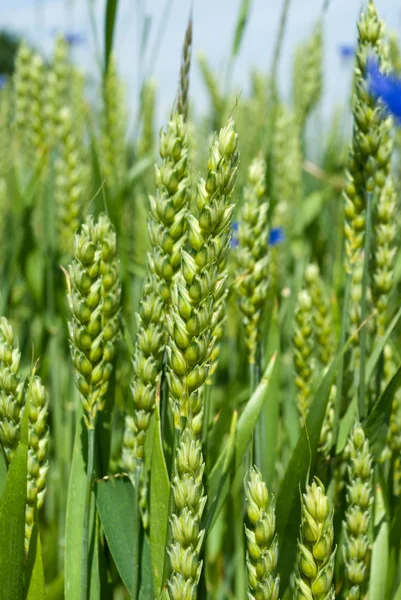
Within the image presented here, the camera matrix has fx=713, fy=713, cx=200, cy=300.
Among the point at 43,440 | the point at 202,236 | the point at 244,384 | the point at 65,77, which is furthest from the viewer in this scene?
the point at 65,77

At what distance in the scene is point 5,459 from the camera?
60 cm

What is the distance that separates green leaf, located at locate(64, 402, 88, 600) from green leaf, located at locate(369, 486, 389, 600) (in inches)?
11.3

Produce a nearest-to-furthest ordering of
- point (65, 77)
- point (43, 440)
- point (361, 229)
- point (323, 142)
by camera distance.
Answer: point (43, 440) → point (361, 229) → point (65, 77) → point (323, 142)

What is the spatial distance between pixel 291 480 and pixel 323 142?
8.30 feet

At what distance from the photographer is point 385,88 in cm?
58

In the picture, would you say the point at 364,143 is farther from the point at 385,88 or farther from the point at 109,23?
the point at 109,23

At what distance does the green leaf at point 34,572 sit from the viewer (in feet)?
1.90

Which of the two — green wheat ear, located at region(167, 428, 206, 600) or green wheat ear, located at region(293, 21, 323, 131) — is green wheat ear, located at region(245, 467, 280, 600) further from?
green wheat ear, located at region(293, 21, 323, 131)

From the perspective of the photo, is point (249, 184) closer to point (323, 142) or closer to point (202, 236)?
point (202, 236)

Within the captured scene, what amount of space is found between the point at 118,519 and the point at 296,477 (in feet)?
0.54

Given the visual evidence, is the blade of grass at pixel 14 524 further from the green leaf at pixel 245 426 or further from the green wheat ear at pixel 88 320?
the green leaf at pixel 245 426

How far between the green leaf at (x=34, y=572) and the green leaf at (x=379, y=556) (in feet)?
1.05

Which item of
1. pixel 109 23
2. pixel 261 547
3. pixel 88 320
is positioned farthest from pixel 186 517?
pixel 109 23

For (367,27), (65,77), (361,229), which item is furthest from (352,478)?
(65,77)
